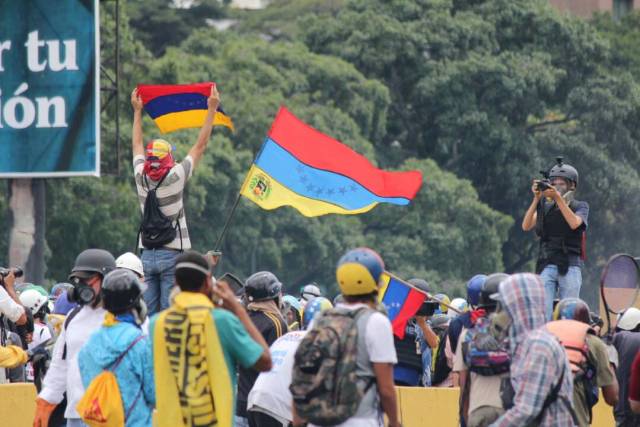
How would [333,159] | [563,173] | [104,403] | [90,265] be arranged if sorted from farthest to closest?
1. [333,159]
2. [563,173]
3. [90,265]
4. [104,403]

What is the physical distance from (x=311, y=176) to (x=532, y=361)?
17.7 feet

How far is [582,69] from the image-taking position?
5400 centimetres

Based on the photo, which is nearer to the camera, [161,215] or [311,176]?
[161,215]

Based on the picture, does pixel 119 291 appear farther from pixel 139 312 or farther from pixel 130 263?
pixel 130 263

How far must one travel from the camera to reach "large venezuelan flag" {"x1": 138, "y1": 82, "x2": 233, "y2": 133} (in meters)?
14.9

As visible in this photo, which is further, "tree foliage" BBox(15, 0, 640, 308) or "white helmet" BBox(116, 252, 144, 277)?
"tree foliage" BBox(15, 0, 640, 308)

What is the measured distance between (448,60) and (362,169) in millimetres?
39737

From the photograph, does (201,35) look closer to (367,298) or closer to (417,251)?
(417,251)

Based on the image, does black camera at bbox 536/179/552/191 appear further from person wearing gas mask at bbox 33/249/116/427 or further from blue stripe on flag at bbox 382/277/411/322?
Result: person wearing gas mask at bbox 33/249/116/427

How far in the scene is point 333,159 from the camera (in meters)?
13.9

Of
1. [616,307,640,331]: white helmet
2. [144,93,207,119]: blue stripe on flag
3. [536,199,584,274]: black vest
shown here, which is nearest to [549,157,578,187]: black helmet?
[536,199,584,274]: black vest

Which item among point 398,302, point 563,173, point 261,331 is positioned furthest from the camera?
Result: point 563,173

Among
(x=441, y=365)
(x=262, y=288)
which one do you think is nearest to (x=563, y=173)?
(x=441, y=365)

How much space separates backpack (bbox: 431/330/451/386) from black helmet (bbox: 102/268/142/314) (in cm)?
360
